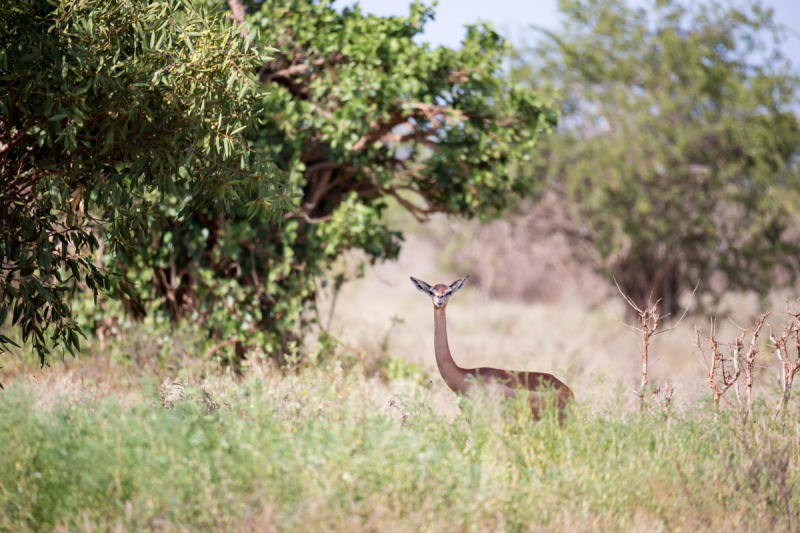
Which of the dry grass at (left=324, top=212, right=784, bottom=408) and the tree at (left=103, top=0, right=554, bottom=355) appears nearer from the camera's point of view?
the tree at (left=103, top=0, right=554, bottom=355)

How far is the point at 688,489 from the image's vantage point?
163 inches

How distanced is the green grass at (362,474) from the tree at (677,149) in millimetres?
9990

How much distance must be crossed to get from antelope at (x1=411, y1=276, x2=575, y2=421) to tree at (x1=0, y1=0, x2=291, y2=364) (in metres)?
1.43

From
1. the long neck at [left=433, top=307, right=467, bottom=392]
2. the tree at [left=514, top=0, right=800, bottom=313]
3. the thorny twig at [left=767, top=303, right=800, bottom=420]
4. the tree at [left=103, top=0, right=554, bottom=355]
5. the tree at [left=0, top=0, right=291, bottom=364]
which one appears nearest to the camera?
the tree at [left=0, top=0, right=291, bottom=364]

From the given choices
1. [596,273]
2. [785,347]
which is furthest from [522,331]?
[785,347]

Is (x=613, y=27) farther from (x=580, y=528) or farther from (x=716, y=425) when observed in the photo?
(x=580, y=528)


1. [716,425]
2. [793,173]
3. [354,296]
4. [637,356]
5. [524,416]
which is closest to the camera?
[524,416]

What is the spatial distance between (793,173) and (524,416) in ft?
35.3

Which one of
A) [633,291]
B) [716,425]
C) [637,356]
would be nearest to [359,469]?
[716,425]

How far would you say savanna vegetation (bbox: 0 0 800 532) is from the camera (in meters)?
3.85

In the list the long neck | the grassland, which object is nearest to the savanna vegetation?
the grassland

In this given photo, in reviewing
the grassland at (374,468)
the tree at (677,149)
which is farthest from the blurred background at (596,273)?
the grassland at (374,468)

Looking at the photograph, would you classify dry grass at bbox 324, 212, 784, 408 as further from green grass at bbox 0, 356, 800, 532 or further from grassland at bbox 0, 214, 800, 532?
green grass at bbox 0, 356, 800, 532

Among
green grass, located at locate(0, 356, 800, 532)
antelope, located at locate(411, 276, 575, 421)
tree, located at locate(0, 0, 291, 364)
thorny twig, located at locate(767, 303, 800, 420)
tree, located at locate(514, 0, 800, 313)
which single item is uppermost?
tree, located at locate(514, 0, 800, 313)
